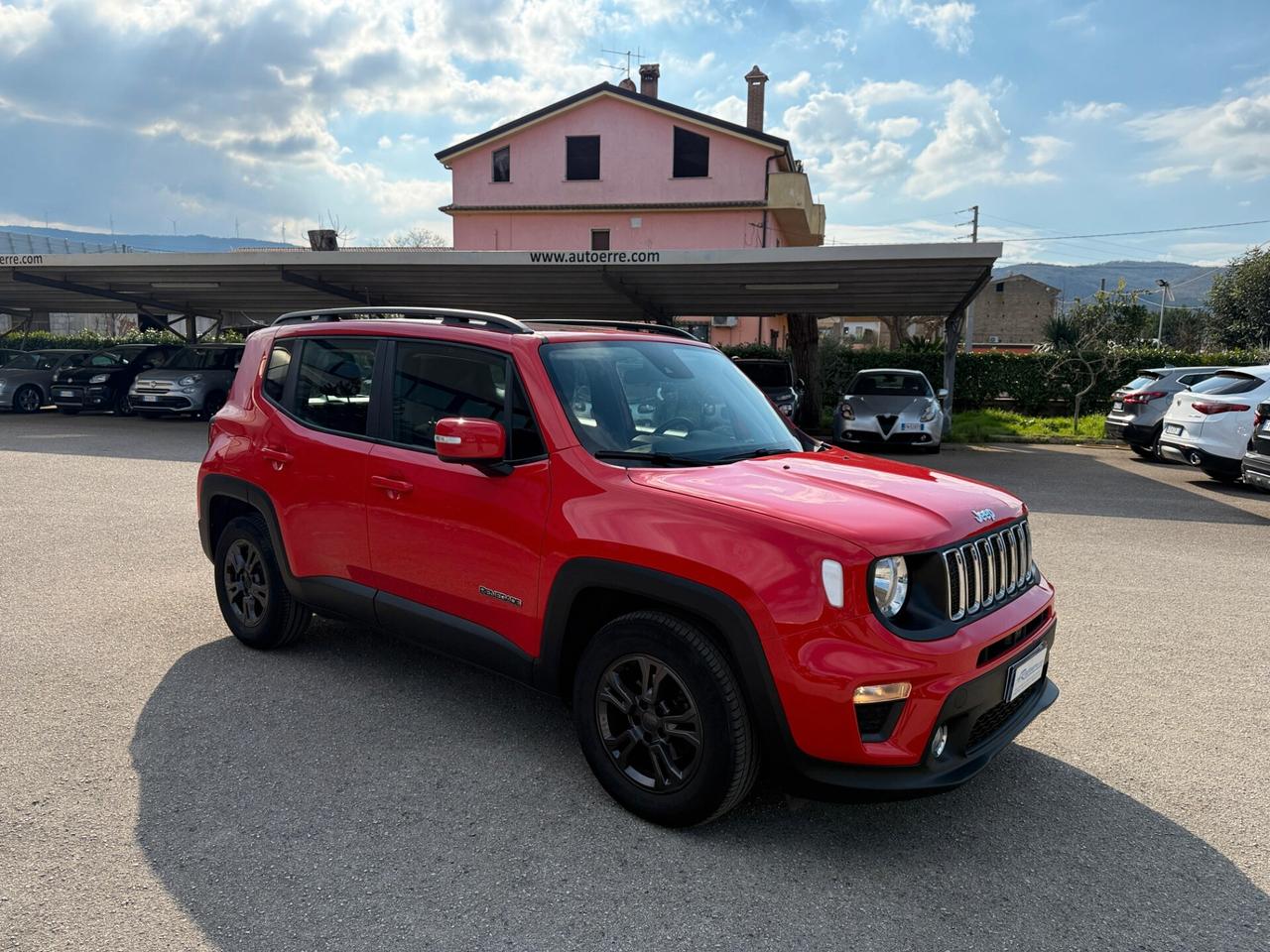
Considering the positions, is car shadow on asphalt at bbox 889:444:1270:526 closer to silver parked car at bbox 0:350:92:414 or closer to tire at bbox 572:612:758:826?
tire at bbox 572:612:758:826

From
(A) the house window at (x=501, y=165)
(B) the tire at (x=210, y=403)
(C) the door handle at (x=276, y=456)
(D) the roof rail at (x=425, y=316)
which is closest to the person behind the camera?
(D) the roof rail at (x=425, y=316)

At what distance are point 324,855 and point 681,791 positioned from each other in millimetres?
1222

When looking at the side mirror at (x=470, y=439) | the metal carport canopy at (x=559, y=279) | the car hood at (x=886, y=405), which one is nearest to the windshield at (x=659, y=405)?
the side mirror at (x=470, y=439)

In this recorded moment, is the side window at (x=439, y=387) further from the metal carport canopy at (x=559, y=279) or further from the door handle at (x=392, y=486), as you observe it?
the metal carport canopy at (x=559, y=279)

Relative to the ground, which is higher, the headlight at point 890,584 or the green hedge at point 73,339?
the green hedge at point 73,339

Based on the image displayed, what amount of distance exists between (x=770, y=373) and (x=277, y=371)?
1390cm

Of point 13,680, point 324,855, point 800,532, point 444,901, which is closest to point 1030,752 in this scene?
point 800,532

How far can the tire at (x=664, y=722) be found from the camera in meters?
2.92

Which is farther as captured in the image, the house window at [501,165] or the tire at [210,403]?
the house window at [501,165]

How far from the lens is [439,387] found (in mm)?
3959

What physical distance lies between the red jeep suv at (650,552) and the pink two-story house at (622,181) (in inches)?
1169

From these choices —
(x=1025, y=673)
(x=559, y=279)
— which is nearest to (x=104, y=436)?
(x=559, y=279)

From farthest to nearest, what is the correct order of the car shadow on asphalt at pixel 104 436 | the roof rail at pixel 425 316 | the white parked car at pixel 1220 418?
the car shadow on asphalt at pixel 104 436
the white parked car at pixel 1220 418
the roof rail at pixel 425 316

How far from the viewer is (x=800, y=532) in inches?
110
